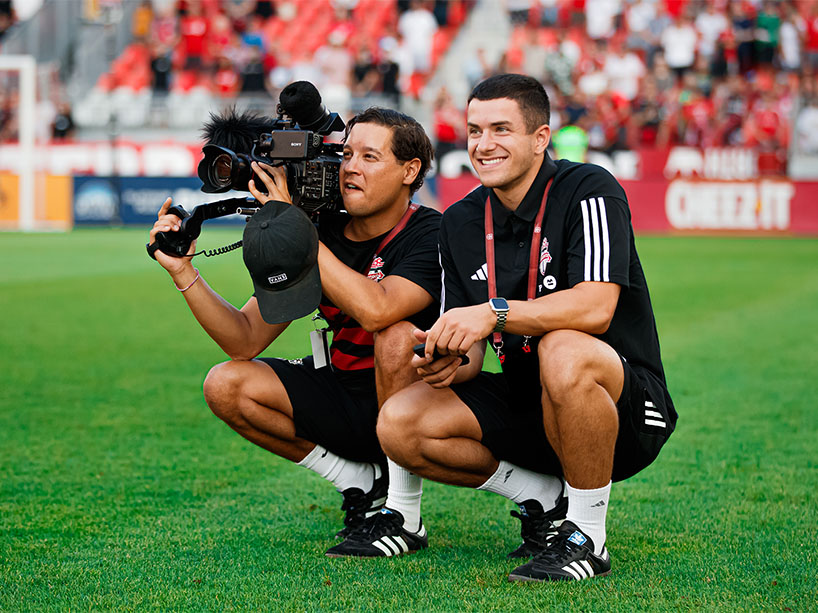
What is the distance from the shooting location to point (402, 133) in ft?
14.3

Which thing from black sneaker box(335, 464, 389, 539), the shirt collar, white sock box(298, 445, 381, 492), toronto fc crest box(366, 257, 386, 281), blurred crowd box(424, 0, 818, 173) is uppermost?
blurred crowd box(424, 0, 818, 173)

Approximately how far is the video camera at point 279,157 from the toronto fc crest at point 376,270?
298mm

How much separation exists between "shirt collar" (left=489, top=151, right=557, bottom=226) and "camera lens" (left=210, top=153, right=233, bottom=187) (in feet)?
3.07

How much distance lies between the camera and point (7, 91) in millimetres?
27797

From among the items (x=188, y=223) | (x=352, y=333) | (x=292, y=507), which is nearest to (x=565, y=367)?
(x=352, y=333)

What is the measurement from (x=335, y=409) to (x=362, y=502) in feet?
1.25

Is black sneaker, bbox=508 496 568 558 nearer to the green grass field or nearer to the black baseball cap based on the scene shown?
the green grass field

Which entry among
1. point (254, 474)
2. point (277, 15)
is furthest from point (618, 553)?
point (277, 15)

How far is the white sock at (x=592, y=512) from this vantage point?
3836mm

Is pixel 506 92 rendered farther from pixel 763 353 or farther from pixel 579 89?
pixel 579 89

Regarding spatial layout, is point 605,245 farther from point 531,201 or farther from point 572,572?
point 572,572

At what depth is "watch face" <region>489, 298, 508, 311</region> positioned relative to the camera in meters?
3.72

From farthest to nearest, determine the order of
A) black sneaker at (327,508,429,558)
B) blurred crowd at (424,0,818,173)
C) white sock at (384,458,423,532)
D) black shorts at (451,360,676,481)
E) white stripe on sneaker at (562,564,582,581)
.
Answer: blurred crowd at (424,0,818,173) < white sock at (384,458,423,532) < black sneaker at (327,508,429,558) < black shorts at (451,360,676,481) < white stripe on sneaker at (562,564,582,581)

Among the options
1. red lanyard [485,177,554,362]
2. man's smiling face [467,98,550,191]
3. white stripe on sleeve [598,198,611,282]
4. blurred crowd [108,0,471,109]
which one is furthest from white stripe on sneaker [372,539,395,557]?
blurred crowd [108,0,471,109]
